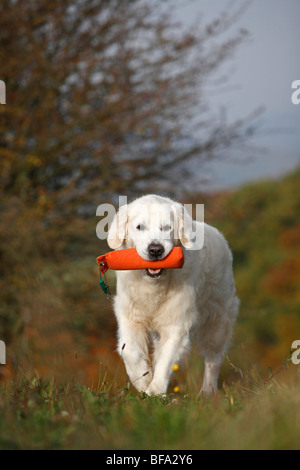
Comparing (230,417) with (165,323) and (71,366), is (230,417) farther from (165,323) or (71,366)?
(71,366)

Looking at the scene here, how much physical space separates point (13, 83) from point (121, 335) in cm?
619

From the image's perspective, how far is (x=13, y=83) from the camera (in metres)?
9.48

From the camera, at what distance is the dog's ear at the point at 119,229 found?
4.44m

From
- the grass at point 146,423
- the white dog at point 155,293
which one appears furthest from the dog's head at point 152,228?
the grass at point 146,423

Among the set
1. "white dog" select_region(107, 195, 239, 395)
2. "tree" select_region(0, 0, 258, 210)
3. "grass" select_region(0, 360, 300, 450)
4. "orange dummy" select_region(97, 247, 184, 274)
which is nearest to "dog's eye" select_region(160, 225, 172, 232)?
"white dog" select_region(107, 195, 239, 395)

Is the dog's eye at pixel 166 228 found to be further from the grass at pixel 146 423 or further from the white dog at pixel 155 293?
the grass at pixel 146 423

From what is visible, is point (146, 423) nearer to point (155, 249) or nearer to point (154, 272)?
point (155, 249)

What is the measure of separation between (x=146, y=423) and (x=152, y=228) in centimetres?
194

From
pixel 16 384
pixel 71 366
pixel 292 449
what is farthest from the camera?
pixel 71 366

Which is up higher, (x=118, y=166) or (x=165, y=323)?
(x=118, y=166)

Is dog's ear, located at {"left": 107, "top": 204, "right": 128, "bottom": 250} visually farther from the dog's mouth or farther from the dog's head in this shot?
the dog's mouth

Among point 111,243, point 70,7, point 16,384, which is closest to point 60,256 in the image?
point 70,7

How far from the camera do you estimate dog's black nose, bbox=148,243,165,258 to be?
4055 mm

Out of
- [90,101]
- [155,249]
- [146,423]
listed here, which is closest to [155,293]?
[155,249]
